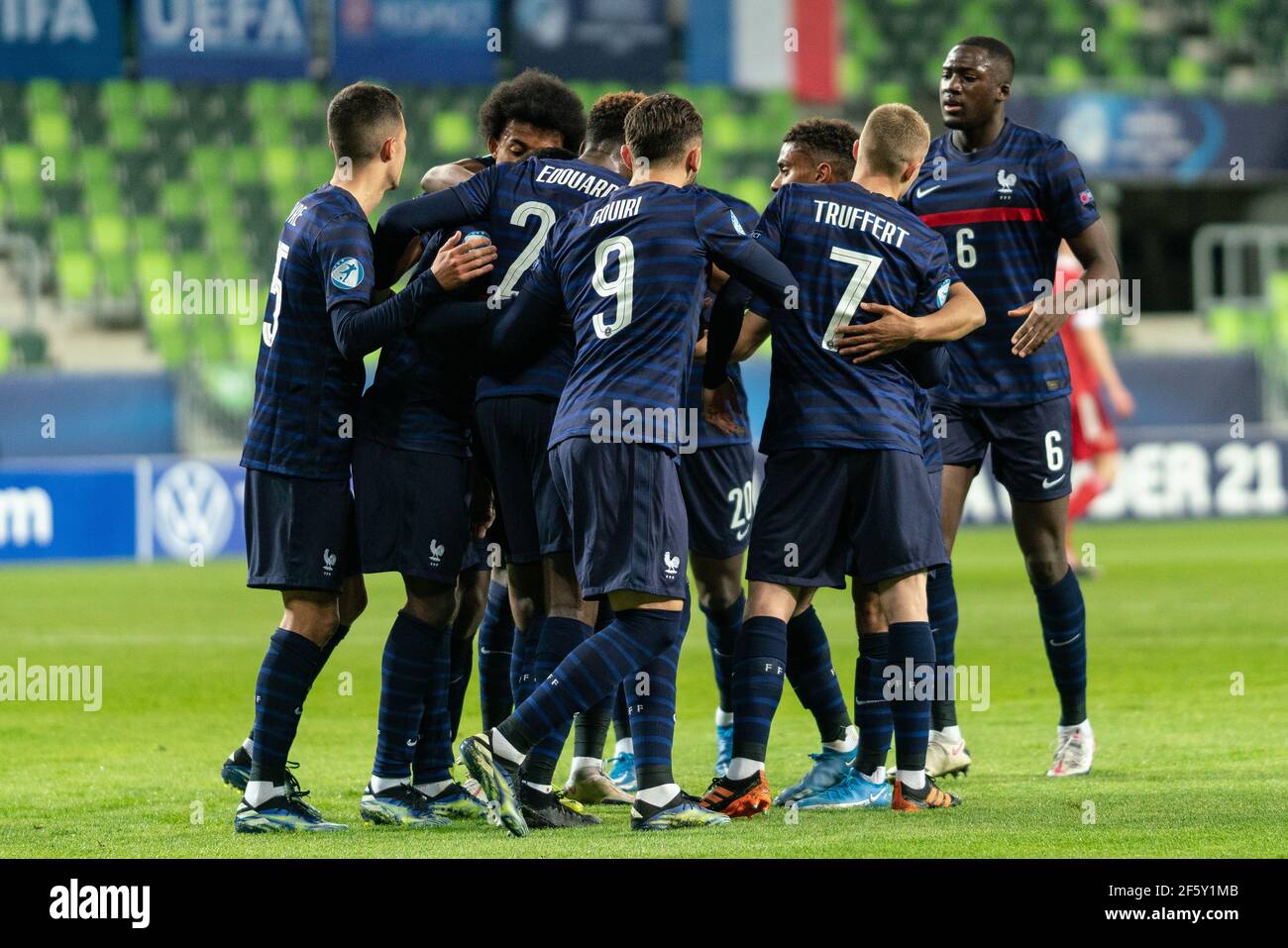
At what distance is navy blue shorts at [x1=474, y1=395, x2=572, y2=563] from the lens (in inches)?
203

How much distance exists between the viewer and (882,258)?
5223 mm

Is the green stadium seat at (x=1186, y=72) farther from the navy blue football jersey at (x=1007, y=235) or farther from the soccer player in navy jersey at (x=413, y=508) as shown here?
the soccer player in navy jersey at (x=413, y=508)

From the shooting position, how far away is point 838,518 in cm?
522

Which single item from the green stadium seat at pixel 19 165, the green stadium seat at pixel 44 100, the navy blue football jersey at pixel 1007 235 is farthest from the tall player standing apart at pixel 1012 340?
the green stadium seat at pixel 44 100

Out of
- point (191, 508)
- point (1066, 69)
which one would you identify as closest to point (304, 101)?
point (191, 508)

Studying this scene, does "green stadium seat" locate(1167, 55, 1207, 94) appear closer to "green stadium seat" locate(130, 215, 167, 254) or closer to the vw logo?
"green stadium seat" locate(130, 215, 167, 254)

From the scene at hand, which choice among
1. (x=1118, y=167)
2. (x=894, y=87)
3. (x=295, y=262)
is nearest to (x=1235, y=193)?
(x=1118, y=167)

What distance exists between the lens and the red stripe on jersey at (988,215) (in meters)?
6.09

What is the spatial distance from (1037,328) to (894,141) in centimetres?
87

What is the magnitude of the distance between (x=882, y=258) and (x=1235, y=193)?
21493mm

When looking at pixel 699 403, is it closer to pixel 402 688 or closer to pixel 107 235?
pixel 402 688

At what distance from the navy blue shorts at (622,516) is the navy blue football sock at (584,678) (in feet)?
0.38
